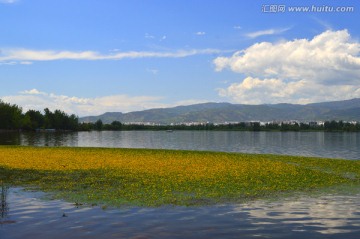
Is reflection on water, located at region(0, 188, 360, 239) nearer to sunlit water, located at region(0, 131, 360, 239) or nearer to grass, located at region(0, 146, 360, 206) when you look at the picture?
sunlit water, located at region(0, 131, 360, 239)

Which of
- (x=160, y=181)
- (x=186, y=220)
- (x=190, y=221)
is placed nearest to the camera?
(x=190, y=221)

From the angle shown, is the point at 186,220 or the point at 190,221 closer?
the point at 190,221

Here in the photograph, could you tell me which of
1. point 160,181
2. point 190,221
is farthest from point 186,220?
point 160,181

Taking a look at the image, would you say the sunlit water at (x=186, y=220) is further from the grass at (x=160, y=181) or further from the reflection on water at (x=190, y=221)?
the grass at (x=160, y=181)

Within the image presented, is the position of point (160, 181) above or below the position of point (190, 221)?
above

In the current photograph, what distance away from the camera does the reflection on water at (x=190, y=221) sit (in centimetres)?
1538

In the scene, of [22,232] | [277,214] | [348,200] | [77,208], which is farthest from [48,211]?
[348,200]

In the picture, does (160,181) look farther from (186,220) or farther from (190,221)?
(190,221)

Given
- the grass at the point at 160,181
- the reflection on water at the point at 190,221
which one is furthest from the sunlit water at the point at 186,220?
the grass at the point at 160,181

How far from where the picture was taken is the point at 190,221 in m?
17.2

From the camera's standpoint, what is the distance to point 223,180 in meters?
29.7

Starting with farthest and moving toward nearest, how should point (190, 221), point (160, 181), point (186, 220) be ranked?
point (160, 181), point (186, 220), point (190, 221)

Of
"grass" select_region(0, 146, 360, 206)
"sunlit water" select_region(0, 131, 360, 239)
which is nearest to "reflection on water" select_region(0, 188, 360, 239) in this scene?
"sunlit water" select_region(0, 131, 360, 239)

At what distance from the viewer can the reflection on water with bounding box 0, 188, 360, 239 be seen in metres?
15.4
